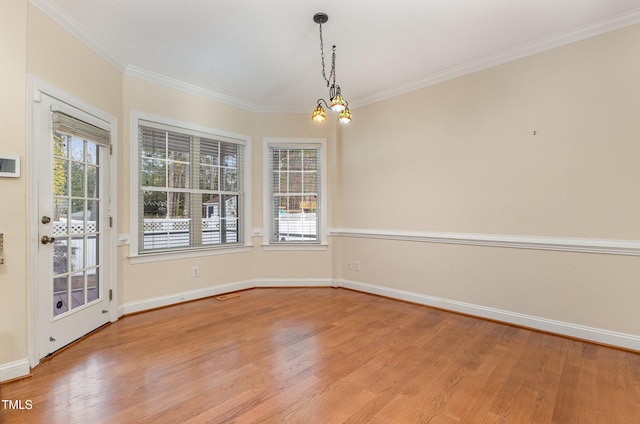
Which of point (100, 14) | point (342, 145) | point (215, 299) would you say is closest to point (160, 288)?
point (215, 299)

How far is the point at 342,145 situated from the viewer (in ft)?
16.0

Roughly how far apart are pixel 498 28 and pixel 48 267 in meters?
4.42

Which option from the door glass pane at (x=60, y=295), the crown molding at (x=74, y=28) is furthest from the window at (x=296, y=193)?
the door glass pane at (x=60, y=295)

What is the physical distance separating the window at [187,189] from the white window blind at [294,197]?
0.52 meters

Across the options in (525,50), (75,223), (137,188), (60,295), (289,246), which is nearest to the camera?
(60,295)

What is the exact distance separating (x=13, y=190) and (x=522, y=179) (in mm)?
4398

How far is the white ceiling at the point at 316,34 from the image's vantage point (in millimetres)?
2570

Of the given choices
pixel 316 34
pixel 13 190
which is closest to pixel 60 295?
pixel 13 190

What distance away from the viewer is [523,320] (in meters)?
3.20

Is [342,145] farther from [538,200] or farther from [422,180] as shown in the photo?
[538,200]

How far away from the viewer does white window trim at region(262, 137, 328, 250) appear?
4.84 metres

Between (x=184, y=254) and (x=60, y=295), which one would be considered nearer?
(x=60, y=295)

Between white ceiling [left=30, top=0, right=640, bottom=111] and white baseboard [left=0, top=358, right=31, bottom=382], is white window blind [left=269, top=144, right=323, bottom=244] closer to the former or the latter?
white ceiling [left=30, top=0, right=640, bottom=111]

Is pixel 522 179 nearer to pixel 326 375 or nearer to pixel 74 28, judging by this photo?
pixel 326 375
